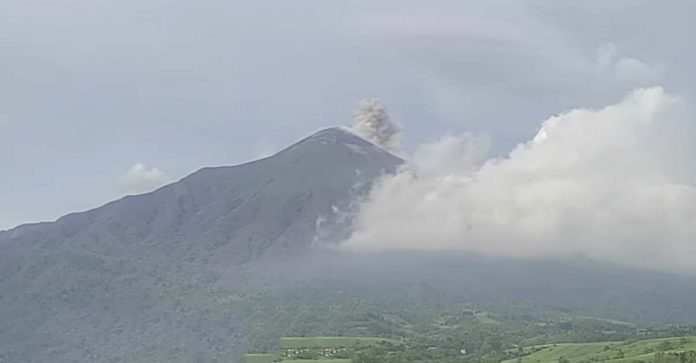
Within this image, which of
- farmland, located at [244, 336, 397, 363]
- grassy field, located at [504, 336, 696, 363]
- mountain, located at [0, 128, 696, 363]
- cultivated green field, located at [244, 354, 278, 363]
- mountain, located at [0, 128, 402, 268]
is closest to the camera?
grassy field, located at [504, 336, 696, 363]

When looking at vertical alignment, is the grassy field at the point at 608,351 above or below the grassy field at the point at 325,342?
below

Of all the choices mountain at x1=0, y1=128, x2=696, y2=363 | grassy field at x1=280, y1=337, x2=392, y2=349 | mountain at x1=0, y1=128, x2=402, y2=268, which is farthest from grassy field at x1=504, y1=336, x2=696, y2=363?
mountain at x1=0, y1=128, x2=402, y2=268

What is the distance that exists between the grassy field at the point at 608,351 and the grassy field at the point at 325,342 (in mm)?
17331

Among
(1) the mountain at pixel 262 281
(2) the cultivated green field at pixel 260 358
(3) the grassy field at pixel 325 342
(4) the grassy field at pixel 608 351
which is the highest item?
(1) the mountain at pixel 262 281

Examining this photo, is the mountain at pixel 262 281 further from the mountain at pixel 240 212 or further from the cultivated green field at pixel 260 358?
the cultivated green field at pixel 260 358

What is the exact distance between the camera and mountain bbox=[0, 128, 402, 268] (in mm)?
154250

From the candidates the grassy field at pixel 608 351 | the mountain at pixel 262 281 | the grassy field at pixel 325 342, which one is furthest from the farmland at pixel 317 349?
the grassy field at pixel 608 351

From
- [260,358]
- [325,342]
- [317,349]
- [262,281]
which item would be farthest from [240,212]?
[317,349]

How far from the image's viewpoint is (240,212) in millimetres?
164875

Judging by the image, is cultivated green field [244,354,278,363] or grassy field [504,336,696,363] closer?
grassy field [504,336,696,363]

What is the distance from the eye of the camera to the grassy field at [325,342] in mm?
92125

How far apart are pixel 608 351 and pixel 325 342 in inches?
1149

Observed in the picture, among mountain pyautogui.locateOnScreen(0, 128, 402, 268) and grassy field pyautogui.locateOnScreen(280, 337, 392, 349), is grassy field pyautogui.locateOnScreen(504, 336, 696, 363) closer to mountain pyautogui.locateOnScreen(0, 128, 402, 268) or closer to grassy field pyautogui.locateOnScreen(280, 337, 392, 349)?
grassy field pyautogui.locateOnScreen(280, 337, 392, 349)

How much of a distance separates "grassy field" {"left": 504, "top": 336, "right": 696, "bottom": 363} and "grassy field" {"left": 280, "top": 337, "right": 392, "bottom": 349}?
17331mm
